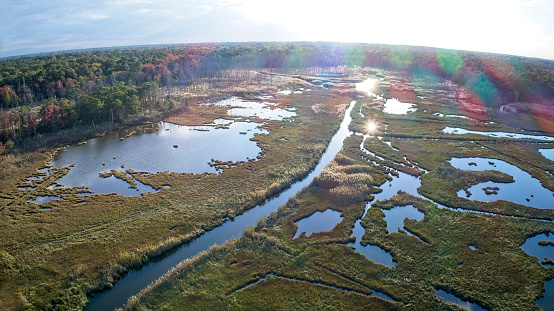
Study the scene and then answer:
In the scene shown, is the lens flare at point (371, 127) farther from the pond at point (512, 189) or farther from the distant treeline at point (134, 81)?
the distant treeline at point (134, 81)

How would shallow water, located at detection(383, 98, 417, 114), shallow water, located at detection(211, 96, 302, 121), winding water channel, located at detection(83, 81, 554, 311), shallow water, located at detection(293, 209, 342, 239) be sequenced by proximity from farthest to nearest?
shallow water, located at detection(383, 98, 417, 114)
shallow water, located at detection(211, 96, 302, 121)
shallow water, located at detection(293, 209, 342, 239)
winding water channel, located at detection(83, 81, 554, 311)

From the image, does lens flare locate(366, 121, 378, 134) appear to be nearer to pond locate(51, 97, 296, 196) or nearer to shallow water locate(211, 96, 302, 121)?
shallow water locate(211, 96, 302, 121)

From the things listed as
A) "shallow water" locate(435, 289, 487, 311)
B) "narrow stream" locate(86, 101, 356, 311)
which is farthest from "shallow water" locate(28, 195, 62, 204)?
"shallow water" locate(435, 289, 487, 311)

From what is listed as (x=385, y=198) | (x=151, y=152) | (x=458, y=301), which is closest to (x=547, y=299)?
(x=458, y=301)

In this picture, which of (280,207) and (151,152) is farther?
(151,152)

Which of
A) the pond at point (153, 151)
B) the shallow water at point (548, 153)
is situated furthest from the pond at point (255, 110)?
the shallow water at point (548, 153)

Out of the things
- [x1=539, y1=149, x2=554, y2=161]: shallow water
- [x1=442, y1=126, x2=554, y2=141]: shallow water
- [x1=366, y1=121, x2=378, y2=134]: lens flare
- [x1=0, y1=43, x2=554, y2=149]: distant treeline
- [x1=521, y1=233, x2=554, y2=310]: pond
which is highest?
[x1=0, y1=43, x2=554, y2=149]: distant treeline

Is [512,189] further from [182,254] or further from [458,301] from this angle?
[182,254]
